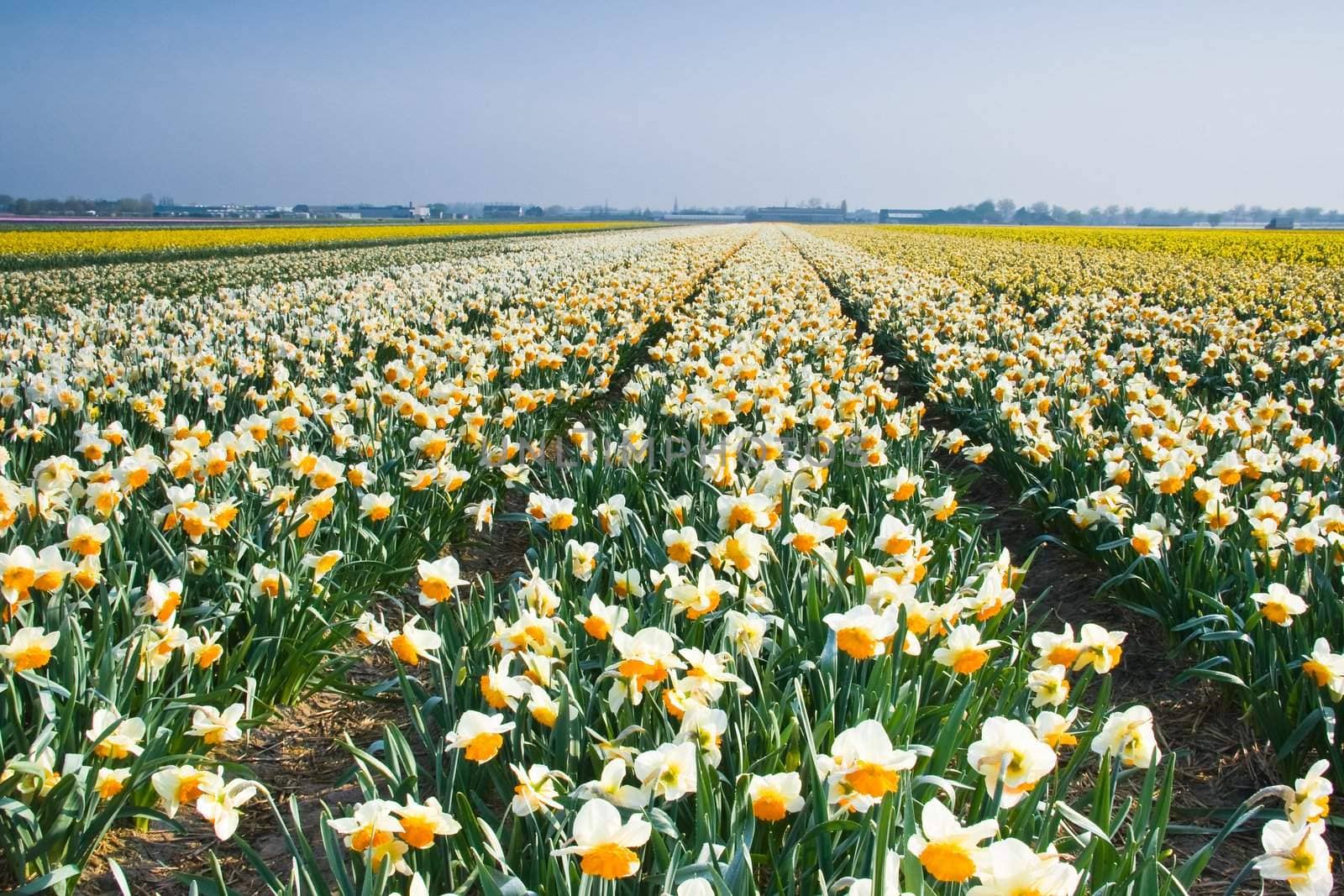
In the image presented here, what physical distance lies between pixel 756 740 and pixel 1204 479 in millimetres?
2965

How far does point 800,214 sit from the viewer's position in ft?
478

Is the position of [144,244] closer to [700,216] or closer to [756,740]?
[756,740]

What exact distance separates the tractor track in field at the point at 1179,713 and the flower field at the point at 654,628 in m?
0.06

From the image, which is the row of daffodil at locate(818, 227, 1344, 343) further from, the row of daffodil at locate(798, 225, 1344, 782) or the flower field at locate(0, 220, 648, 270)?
the flower field at locate(0, 220, 648, 270)

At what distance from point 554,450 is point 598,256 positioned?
14082 millimetres

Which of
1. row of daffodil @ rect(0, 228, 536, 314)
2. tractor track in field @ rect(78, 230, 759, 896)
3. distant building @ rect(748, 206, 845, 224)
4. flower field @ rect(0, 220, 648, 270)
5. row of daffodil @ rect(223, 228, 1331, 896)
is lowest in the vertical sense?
tractor track in field @ rect(78, 230, 759, 896)

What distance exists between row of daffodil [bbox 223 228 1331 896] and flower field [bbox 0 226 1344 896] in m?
0.01

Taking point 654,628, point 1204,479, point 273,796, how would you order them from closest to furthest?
point 654,628
point 273,796
point 1204,479

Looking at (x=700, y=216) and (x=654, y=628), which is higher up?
(x=700, y=216)

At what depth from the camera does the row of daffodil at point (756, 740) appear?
153 centimetres

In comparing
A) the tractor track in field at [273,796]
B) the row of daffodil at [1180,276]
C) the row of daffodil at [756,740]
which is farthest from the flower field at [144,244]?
the row of daffodil at [756,740]

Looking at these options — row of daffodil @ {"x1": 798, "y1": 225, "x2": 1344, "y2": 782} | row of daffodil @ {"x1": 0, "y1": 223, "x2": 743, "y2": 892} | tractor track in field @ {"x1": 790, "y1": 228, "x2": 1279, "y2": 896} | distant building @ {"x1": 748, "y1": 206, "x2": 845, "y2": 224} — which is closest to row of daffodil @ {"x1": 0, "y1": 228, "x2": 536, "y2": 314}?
row of daffodil @ {"x1": 0, "y1": 223, "x2": 743, "y2": 892}

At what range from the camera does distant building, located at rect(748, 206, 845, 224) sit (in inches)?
5620

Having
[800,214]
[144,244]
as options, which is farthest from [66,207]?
[800,214]
